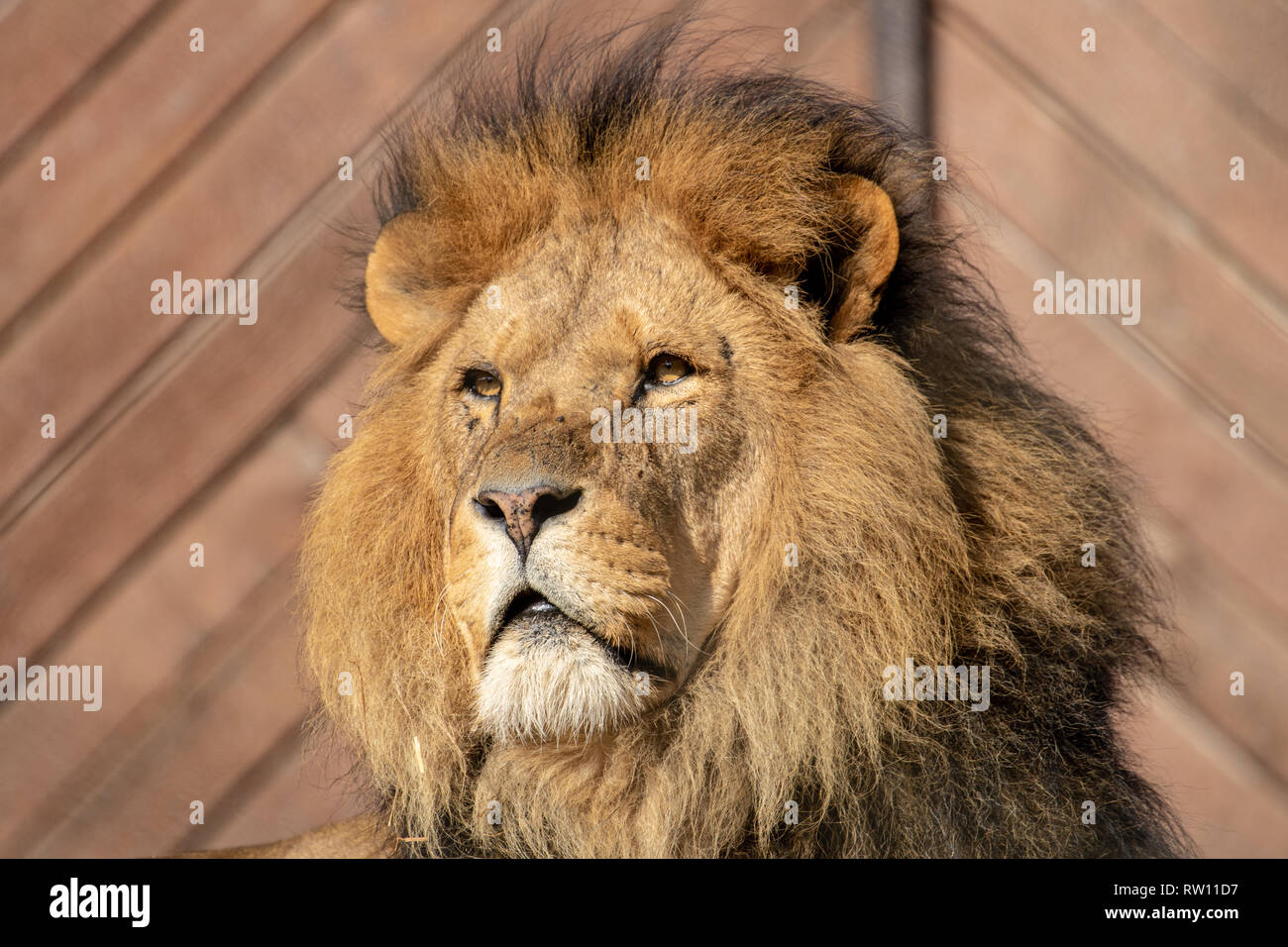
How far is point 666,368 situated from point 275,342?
102 inches

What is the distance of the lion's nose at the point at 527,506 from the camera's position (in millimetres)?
2129

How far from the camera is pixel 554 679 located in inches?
85.0

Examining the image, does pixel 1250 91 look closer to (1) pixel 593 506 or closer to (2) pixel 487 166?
(2) pixel 487 166

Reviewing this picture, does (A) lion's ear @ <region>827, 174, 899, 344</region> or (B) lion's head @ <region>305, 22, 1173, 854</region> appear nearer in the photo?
(B) lion's head @ <region>305, 22, 1173, 854</region>

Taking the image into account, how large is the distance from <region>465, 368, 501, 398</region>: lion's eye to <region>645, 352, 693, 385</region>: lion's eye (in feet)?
1.08

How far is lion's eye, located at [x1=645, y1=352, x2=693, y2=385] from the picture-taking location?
7.95ft

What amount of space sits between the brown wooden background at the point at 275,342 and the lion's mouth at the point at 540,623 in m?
2.65

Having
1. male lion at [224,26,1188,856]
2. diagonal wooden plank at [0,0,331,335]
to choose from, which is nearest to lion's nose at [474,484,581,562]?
male lion at [224,26,1188,856]

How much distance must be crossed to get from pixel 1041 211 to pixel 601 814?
315 centimetres
